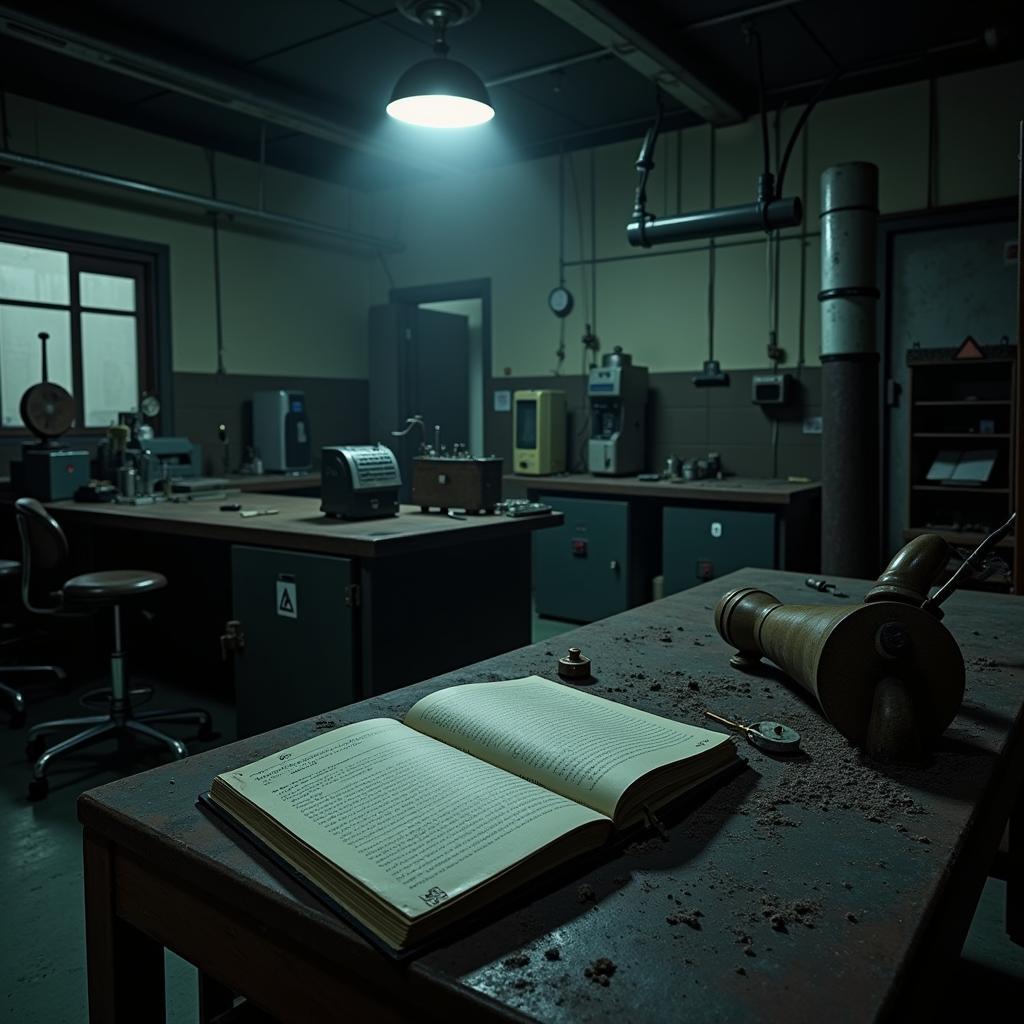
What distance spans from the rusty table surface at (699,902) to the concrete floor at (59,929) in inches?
37.0

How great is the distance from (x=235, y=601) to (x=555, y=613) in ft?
8.55

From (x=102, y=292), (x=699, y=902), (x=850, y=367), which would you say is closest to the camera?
(x=699, y=902)

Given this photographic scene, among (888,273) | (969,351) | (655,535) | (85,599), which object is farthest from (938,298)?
(85,599)

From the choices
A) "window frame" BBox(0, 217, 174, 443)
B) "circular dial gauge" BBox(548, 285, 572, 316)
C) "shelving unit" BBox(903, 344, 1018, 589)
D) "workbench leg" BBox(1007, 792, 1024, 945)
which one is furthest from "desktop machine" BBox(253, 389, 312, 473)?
"workbench leg" BBox(1007, 792, 1024, 945)

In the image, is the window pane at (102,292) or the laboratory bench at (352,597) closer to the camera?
the laboratory bench at (352,597)

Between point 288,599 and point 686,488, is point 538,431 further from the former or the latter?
point 288,599

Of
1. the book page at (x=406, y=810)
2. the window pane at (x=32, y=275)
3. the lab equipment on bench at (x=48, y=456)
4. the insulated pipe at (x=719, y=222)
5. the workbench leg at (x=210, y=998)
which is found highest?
the window pane at (x=32, y=275)

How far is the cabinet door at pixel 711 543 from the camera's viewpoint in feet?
14.9

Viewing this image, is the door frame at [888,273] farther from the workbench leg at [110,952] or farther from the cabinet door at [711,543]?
the workbench leg at [110,952]

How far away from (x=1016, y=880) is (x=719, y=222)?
336cm

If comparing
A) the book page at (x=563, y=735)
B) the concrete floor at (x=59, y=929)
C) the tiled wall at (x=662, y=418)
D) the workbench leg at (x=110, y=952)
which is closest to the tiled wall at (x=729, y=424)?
the tiled wall at (x=662, y=418)

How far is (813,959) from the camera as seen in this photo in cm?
67

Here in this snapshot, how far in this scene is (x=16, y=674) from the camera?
3979mm

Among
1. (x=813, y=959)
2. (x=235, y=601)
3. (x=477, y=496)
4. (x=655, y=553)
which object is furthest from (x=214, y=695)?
(x=813, y=959)
